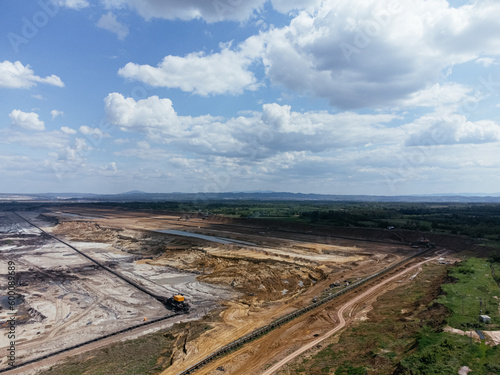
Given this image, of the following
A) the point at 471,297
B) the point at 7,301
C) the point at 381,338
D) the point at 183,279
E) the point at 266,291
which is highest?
the point at 471,297

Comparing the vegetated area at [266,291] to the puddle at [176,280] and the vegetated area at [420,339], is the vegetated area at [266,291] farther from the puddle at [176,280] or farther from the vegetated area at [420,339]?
the puddle at [176,280]

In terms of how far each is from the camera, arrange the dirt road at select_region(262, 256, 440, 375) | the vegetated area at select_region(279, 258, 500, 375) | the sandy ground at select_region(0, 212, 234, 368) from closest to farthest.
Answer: the vegetated area at select_region(279, 258, 500, 375)
the dirt road at select_region(262, 256, 440, 375)
the sandy ground at select_region(0, 212, 234, 368)

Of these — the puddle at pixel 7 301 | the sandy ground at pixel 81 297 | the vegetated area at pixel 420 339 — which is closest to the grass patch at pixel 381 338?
the vegetated area at pixel 420 339

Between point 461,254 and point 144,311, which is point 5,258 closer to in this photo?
point 144,311

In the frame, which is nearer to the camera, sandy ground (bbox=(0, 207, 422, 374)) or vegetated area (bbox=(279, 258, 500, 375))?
vegetated area (bbox=(279, 258, 500, 375))

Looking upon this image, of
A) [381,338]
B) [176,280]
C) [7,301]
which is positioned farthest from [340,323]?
[7,301]

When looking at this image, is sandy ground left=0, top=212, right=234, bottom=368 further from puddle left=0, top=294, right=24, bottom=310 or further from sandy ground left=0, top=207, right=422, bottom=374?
puddle left=0, top=294, right=24, bottom=310

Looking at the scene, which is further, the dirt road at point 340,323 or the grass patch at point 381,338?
the dirt road at point 340,323

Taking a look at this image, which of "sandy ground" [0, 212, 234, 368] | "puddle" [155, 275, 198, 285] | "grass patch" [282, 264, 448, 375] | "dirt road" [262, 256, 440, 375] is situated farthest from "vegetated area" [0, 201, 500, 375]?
"dirt road" [262, 256, 440, 375]

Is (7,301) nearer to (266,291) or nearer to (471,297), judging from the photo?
(266,291)
